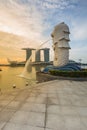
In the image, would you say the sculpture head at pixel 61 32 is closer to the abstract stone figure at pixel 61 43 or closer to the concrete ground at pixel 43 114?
the abstract stone figure at pixel 61 43

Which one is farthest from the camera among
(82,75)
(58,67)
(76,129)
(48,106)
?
(58,67)

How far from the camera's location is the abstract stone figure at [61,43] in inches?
1132

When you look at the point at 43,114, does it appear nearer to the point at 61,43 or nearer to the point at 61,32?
the point at 61,43

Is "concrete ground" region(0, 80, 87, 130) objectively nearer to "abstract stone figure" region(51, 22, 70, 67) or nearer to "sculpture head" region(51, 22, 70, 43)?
"abstract stone figure" region(51, 22, 70, 67)

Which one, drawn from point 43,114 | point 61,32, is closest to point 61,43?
point 61,32

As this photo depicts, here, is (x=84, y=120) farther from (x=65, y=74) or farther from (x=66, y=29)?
(x=66, y=29)

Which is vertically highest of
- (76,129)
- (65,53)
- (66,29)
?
(66,29)

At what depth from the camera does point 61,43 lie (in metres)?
28.8

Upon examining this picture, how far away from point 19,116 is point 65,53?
23934 millimetres

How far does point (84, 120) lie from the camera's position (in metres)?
6.19

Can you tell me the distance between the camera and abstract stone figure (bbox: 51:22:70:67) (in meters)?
28.8

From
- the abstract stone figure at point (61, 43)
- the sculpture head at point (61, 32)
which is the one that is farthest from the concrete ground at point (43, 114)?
the sculpture head at point (61, 32)

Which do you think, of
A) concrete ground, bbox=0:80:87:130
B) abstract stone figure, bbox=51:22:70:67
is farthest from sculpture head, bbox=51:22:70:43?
concrete ground, bbox=0:80:87:130

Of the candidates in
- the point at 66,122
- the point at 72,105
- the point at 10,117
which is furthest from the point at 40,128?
the point at 72,105
